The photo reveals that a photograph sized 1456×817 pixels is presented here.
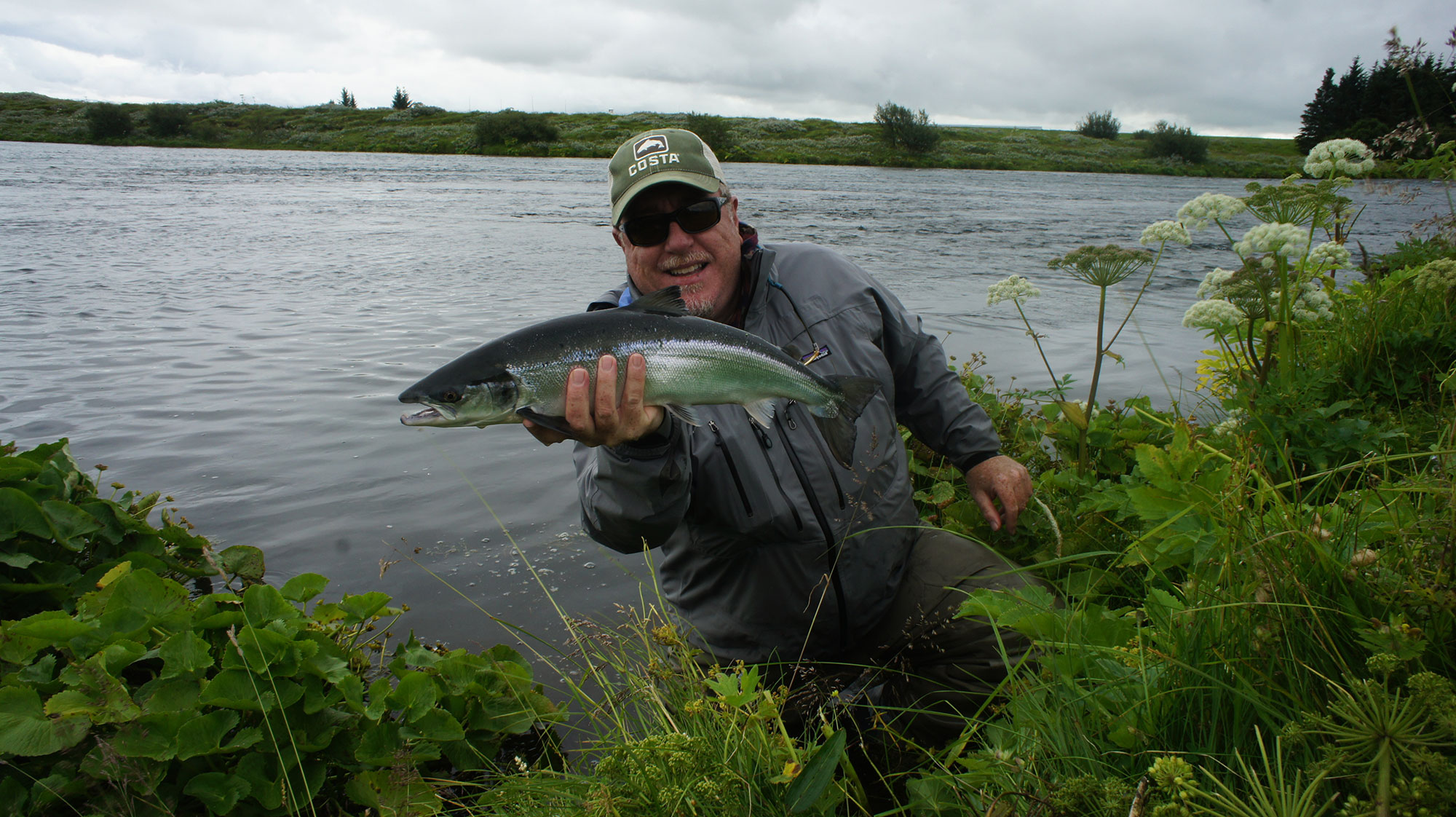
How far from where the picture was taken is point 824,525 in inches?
133

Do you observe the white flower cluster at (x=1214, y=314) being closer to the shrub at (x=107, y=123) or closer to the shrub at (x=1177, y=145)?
the shrub at (x=1177, y=145)

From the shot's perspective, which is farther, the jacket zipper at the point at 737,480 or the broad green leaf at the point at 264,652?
the jacket zipper at the point at 737,480

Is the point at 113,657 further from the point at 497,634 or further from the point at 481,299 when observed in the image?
the point at 481,299

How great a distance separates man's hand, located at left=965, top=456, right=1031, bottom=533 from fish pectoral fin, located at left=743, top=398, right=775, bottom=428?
125cm

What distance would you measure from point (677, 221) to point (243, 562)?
295 cm

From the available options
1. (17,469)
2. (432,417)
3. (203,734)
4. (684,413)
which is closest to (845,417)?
(684,413)

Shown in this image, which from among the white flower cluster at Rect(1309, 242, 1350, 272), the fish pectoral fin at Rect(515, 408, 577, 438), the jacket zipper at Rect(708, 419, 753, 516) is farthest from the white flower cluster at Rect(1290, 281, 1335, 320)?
the fish pectoral fin at Rect(515, 408, 577, 438)

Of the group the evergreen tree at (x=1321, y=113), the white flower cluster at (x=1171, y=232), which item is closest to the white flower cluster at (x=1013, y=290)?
the white flower cluster at (x=1171, y=232)

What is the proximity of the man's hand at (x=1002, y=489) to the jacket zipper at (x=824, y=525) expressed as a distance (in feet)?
2.79

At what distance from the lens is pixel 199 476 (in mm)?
6414

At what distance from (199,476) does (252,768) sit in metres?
5.00

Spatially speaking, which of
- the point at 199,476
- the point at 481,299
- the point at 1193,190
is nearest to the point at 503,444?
the point at 199,476

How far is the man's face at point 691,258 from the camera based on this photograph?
3.91 meters

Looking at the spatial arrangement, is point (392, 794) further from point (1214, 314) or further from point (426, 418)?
point (1214, 314)
